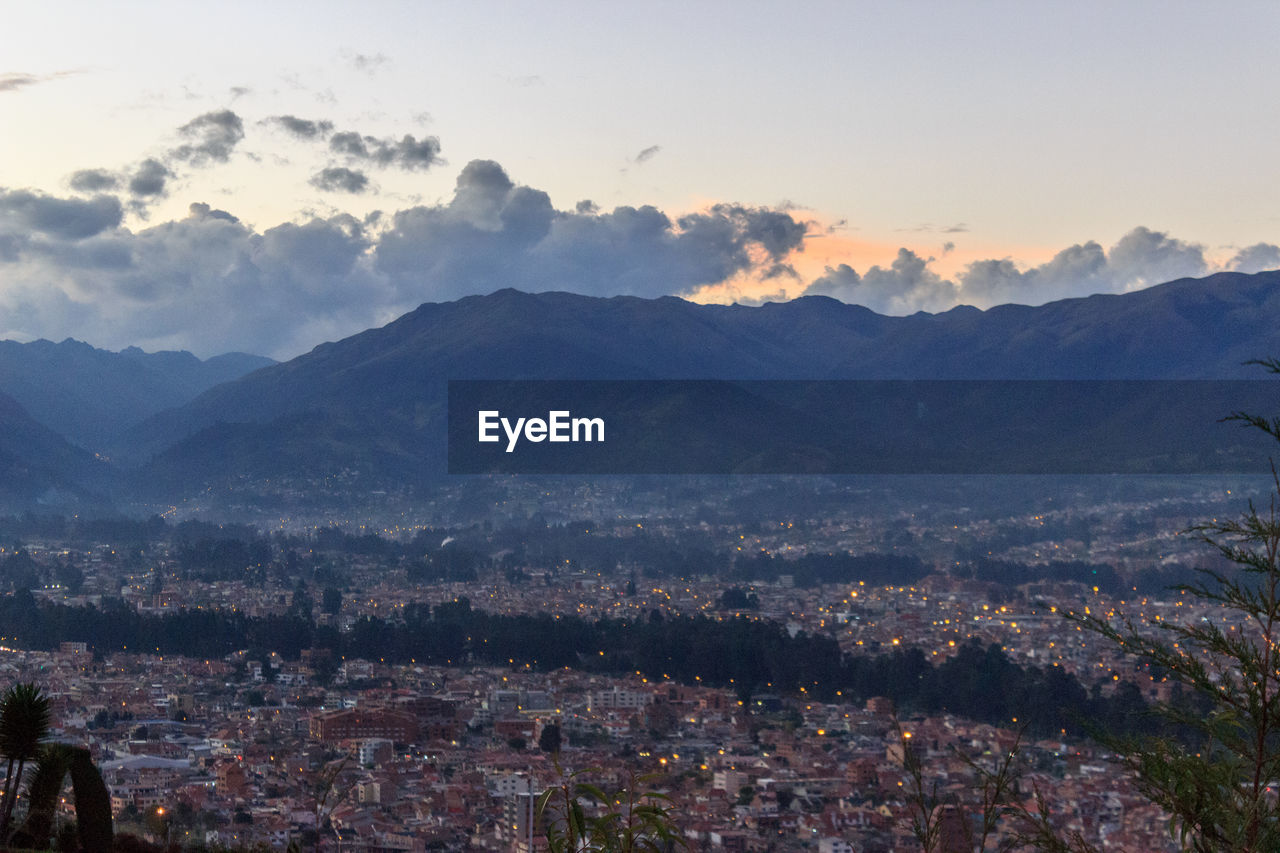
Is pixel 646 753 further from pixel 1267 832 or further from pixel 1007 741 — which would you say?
pixel 1267 832

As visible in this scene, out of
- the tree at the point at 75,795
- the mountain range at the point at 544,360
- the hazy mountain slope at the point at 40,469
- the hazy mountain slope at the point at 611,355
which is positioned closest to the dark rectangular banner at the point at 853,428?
the hazy mountain slope at the point at 611,355

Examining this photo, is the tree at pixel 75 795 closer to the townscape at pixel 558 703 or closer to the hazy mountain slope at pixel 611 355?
the townscape at pixel 558 703

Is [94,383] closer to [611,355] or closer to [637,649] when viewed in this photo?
[611,355]

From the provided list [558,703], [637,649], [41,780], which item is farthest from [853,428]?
[41,780]

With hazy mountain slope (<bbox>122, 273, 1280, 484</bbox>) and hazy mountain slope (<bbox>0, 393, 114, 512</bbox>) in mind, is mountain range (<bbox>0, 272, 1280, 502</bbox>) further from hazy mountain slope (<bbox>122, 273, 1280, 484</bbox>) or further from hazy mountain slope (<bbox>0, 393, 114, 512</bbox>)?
hazy mountain slope (<bbox>0, 393, 114, 512</bbox>)

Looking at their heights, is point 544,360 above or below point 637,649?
above

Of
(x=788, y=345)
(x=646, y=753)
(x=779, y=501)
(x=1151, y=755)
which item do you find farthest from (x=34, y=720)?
(x=788, y=345)
